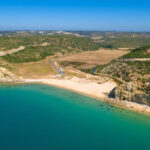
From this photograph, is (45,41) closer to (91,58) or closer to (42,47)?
(42,47)

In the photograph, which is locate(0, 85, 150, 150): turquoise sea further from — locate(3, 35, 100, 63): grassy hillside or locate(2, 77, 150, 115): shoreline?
locate(3, 35, 100, 63): grassy hillside

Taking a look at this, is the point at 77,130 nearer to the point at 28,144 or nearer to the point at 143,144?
the point at 28,144

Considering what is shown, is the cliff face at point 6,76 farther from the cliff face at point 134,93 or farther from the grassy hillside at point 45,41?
the grassy hillside at point 45,41

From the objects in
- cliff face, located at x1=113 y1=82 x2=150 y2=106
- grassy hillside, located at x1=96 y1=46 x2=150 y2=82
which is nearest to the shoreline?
cliff face, located at x1=113 y1=82 x2=150 y2=106

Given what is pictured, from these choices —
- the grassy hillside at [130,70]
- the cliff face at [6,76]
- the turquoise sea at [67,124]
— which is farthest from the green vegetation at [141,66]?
the cliff face at [6,76]

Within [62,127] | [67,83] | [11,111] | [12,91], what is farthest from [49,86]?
[62,127]

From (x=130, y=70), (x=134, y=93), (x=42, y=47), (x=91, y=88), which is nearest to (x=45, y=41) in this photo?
(x=42, y=47)

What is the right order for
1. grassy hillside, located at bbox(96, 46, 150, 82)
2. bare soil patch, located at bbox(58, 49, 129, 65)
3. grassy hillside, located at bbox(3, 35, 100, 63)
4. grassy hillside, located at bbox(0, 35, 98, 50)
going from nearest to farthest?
grassy hillside, located at bbox(96, 46, 150, 82), bare soil patch, located at bbox(58, 49, 129, 65), grassy hillside, located at bbox(3, 35, 100, 63), grassy hillside, located at bbox(0, 35, 98, 50)
